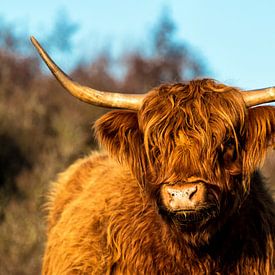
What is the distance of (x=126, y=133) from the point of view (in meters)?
5.94

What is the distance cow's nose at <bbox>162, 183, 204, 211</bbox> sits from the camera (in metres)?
5.16

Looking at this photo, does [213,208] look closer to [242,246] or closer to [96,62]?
[242,246]

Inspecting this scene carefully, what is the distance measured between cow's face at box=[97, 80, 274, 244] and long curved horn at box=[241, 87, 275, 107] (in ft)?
0.20

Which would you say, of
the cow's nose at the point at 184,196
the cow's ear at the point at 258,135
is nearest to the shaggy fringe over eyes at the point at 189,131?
the cow's ear at the point at 258,135

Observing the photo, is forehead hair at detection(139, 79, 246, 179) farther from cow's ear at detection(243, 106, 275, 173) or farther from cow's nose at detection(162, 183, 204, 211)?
cow's nose at detection(162, 183, 204, 211)

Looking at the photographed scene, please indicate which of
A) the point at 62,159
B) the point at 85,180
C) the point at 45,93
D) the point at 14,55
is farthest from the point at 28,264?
the point at 14,55

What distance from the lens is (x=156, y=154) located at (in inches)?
223

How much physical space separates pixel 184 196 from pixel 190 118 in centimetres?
57

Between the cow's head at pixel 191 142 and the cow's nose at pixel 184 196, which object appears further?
the cow's head at pixel 191 142

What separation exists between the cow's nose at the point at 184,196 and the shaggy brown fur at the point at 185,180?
94mm

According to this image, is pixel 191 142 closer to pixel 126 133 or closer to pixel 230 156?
pixel 230 156

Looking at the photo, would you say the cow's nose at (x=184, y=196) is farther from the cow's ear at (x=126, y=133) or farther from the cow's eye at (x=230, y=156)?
the cow's ear at (x=126, y=133)

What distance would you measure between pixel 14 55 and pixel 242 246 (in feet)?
100

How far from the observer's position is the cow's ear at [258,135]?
18.7 feet
